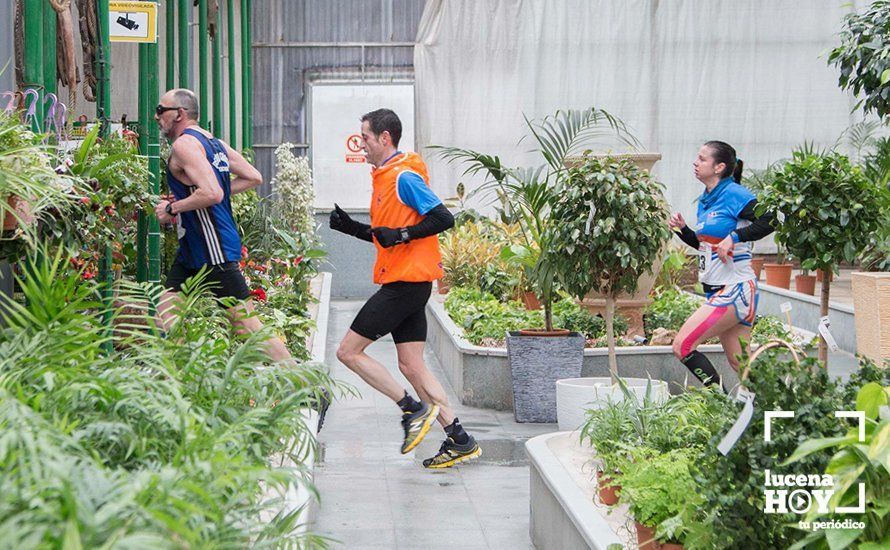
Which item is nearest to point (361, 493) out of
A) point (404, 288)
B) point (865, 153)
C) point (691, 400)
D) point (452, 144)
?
point (404, 288)

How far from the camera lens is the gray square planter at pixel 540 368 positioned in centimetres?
728

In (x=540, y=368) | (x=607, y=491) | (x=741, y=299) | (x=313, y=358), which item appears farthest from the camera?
(x=313, y=358)

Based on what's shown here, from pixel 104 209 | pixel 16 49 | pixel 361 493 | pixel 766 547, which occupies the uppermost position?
pixel 16 49

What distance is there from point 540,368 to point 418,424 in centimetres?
145

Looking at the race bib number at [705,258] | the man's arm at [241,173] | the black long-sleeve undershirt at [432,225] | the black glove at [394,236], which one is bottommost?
the race bib number at [705,258]

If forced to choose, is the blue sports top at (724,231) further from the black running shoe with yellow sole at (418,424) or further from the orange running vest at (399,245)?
the black running shoe with yellow sole at (418,424)

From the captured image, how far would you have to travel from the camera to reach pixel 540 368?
730 centimetres

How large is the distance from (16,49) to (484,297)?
217 inches

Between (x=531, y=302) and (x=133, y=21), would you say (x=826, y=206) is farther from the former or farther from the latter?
(x=531, y=302)

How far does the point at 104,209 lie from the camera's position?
5094mm

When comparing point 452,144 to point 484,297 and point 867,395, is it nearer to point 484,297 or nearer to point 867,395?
point 484,297

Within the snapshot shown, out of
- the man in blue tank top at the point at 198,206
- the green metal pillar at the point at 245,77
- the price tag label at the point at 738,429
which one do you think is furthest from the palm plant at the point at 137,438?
the green metal pillar at the point at 245,77

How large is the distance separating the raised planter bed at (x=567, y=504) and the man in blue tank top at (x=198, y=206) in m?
1.39

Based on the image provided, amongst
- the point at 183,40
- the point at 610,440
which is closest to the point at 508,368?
the point at 610,440
